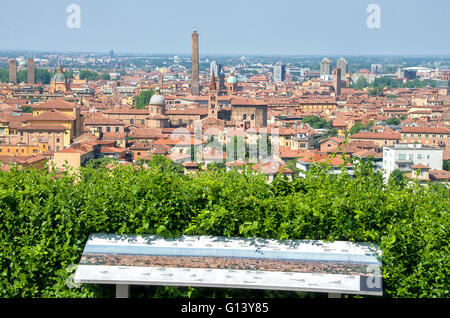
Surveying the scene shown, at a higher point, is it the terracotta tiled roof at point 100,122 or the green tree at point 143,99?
the green tree at point 143,99

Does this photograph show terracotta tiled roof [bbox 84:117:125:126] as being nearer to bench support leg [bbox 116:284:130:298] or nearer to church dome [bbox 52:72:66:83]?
church dome [bbox 52:72:66:83]

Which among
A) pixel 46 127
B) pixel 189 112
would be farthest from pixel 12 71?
pixel 46 127

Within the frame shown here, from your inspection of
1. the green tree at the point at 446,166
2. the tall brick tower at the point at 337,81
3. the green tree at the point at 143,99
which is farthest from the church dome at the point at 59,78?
the green tree at the point at 446,166

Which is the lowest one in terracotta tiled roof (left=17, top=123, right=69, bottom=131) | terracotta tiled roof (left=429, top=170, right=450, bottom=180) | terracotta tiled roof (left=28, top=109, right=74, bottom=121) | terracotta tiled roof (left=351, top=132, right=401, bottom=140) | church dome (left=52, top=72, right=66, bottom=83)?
terracotta tiled roof (left=429, top=170, right=450, bottom=180)

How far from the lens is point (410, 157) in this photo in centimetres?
1622

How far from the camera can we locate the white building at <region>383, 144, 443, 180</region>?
16062mm

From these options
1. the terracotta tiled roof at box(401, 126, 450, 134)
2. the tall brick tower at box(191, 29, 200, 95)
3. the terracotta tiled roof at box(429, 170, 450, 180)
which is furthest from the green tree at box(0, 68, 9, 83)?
the terracotta tiled roof at box(429, 170, 450, 180)

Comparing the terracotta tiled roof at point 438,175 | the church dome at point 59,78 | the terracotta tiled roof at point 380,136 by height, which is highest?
the church dome at point 59,78

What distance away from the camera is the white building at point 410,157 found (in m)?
16.1

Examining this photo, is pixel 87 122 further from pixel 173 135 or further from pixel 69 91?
pixel 69 91

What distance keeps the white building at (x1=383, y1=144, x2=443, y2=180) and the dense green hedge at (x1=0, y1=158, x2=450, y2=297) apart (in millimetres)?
13393

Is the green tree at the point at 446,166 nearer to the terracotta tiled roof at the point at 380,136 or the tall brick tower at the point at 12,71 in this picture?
the terracotta tiled roof at the point at 380,136

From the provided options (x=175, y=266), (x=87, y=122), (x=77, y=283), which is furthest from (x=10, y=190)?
(x=87, y=122)

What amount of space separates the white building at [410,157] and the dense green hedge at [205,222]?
43.9 ft
